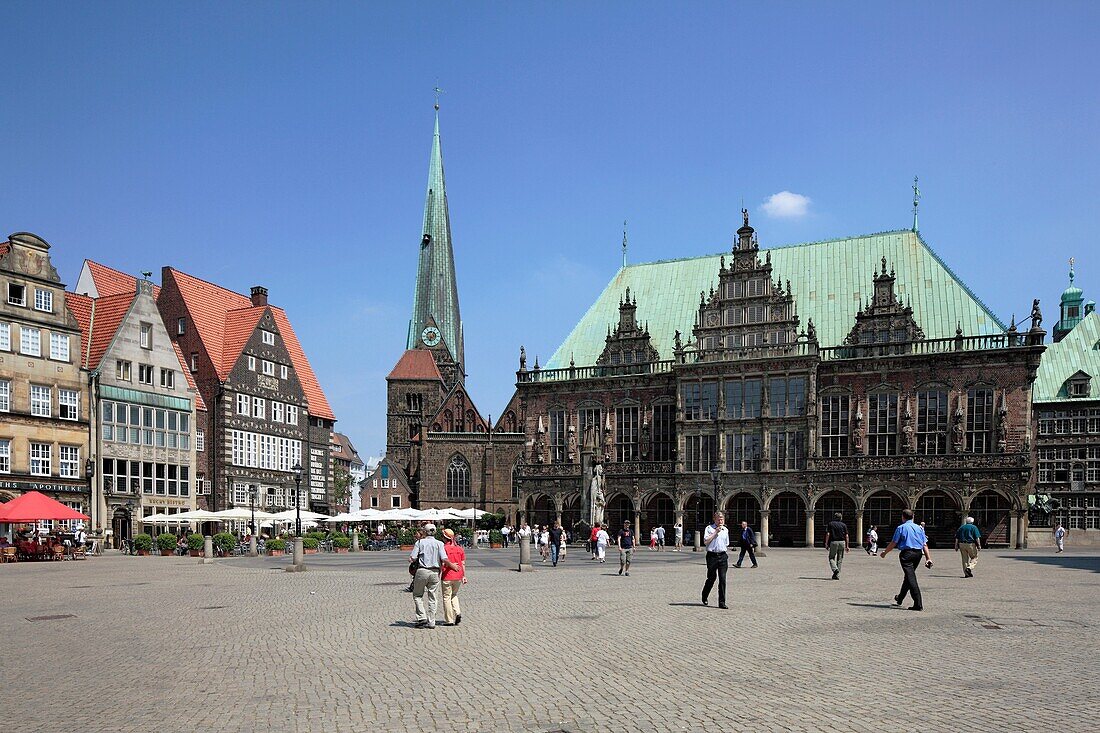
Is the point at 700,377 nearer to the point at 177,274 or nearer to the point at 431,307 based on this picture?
the point at 177,274

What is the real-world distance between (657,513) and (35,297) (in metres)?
40.2

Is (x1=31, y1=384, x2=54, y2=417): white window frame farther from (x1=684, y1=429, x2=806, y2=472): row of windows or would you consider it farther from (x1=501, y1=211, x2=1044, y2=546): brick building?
(x1=684, y1=429, x2=806, y2=472): row of windows

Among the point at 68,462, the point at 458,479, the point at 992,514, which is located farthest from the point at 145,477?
the point at 992,514

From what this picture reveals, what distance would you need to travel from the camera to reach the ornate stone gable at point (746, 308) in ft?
214

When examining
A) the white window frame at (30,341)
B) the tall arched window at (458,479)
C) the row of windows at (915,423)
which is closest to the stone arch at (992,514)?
the row of windows at (915,423)

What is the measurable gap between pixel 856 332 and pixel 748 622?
Result: 163 feet

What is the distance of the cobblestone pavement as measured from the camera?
385 inches

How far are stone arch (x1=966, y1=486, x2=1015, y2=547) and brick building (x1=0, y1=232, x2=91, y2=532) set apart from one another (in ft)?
159

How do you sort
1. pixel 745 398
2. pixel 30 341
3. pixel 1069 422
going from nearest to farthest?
pixel 30 341 → pixel 745 398 → pixel 1069 422

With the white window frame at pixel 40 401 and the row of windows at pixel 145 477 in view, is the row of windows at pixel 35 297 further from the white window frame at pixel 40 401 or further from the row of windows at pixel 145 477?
the row of windows at pixel 145 477

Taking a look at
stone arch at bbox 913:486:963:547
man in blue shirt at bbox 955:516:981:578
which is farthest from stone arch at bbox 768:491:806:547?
man in blue shirt at bbox 955:516:981:578

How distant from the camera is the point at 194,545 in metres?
46.9

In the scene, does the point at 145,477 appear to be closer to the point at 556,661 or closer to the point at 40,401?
the point at 40,401

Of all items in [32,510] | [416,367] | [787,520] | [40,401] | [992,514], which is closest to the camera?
[32,510]
